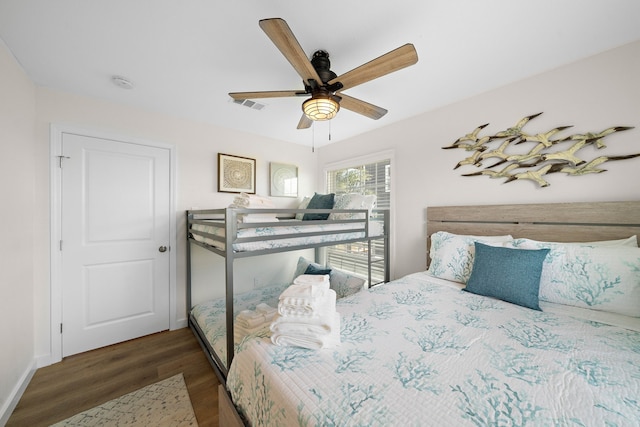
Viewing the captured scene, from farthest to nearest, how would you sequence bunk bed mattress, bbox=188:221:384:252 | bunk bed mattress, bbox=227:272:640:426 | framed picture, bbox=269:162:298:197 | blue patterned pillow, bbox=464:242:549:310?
framed picture, bbox=269:162:298:197, bunk bed mattress, bbox=188:221:384:252, blue patterned pillow, bbox=464:242:549:310, bunk bed mattress, bbox=227:272:640:426

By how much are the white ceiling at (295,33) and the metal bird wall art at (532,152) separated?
17.1 inches

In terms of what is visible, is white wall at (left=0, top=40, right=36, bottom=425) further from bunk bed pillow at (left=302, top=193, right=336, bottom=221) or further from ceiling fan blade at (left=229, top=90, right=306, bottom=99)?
bunk bed pillow at (left=302, top=193, right=336, bottom=221)

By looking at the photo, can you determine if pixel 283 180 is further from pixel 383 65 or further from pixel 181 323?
pixel 383 65

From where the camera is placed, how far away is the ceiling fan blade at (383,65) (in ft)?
3.75

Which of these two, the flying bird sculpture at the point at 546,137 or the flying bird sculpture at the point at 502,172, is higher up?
the flying bird sculpture at the point at 546,137

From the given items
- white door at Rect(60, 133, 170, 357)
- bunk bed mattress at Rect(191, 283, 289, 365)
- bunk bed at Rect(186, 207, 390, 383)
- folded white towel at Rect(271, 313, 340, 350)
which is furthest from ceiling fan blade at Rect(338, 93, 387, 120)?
white door at Rect(60, 133, 170, 357)

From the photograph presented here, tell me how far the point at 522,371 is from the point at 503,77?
2.05 metres

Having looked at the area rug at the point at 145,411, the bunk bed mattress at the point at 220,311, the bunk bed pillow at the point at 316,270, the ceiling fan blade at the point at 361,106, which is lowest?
the area rug at the point at 145,411

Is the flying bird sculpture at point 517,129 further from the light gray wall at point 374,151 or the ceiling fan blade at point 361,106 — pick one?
the ceiling fan blade at point 361,106

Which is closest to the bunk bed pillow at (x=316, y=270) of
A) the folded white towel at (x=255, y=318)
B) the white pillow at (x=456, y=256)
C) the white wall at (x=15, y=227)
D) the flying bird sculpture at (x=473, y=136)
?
the folded white towel at (x=255, y=318)

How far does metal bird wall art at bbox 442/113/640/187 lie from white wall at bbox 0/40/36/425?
337cm

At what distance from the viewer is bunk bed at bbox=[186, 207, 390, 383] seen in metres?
1.50

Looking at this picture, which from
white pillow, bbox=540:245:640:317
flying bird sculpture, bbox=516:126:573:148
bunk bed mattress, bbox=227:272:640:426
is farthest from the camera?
flying bird sculpture, bbox=516:126:573:148

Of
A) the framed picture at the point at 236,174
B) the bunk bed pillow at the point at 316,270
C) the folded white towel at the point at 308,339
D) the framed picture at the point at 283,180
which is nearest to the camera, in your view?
the folded white towel at the point at 308,339
